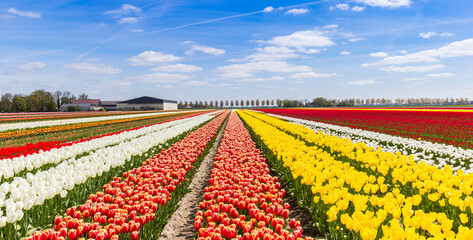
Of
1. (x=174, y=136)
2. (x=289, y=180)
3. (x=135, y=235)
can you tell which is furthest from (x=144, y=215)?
(x=174, y=136)

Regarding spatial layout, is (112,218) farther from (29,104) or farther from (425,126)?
(29,104)

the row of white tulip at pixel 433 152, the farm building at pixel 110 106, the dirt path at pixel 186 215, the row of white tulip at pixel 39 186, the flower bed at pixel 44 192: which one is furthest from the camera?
the farm building at pixel 110 106

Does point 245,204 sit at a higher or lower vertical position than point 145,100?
lower

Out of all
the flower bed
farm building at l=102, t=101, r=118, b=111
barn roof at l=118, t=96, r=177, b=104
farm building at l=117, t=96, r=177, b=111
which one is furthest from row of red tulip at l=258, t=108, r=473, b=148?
farm building at l=102, t=101, r=118, b=111

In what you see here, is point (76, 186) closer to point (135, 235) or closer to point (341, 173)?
point (135, 235)

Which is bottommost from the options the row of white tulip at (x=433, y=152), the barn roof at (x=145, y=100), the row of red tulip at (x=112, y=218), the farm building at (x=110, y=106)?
the row of white tulip at (x=433, y=152)

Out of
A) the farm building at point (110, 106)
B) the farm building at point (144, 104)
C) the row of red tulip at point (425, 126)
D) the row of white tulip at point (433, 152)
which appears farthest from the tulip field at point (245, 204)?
A: the farm building at point (110, 106)

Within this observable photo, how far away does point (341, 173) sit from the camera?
5.12 metres

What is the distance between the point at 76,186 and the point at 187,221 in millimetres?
2412

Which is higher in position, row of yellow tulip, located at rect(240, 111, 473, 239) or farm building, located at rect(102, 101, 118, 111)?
farm building, located at rect(102, 101, 118, 111)

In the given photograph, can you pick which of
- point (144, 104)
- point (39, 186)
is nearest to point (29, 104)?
point (144, 104)

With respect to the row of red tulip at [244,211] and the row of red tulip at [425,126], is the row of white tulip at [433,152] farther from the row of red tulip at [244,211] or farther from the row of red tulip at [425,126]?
the row of red tulip at [244,211]

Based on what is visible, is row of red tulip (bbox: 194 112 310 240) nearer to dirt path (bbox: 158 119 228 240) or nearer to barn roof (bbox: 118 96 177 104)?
dirt path (bbox: 158 119 228 240)

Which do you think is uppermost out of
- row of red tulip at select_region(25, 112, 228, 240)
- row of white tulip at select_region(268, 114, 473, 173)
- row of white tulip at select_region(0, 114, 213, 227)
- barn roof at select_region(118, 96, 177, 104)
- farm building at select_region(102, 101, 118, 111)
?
barn roof at select_region(118, 96, 177, 104)
